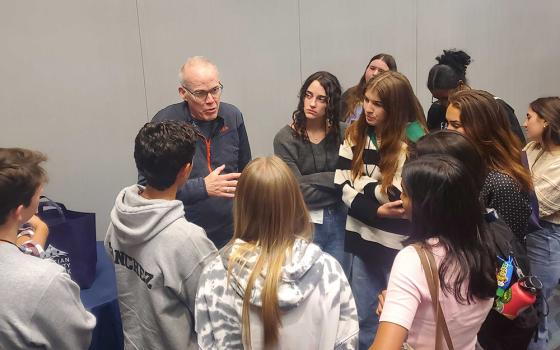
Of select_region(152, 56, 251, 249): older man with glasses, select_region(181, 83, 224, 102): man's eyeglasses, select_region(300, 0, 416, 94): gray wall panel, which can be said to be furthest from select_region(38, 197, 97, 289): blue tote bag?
select_region(300, 0, 416, 94): gray wall panel

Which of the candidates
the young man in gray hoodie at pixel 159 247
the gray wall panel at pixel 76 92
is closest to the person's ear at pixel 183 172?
the young man in gray hoodie at pixel 159 247

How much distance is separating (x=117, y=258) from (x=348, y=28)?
2.89 m

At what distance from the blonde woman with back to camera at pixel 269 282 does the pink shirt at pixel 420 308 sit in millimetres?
195

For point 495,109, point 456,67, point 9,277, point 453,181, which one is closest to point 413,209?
point 453,181

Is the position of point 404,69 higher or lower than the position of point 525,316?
higher

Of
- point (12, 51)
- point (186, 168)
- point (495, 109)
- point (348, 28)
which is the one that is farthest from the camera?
point (348, 28)

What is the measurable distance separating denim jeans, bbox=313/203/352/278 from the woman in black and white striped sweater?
159 mm

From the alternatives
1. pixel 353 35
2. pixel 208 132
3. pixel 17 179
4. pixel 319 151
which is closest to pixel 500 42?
pixel 353 35

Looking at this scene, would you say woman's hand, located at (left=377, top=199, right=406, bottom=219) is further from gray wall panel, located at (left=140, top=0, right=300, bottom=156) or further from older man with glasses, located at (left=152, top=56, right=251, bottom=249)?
gray wall panel, located at (left=140, top=0, right=300, bottom=156)

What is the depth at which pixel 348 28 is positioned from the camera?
388cm

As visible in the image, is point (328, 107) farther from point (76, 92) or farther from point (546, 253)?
point (76, 92)

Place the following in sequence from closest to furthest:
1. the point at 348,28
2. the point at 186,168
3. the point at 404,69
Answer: the point at 186,168 < the point at 348,28 < the point at 404,69

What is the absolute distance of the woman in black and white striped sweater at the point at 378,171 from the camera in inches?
82.3

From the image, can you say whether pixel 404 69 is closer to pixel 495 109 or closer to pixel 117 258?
pixel 495 109
